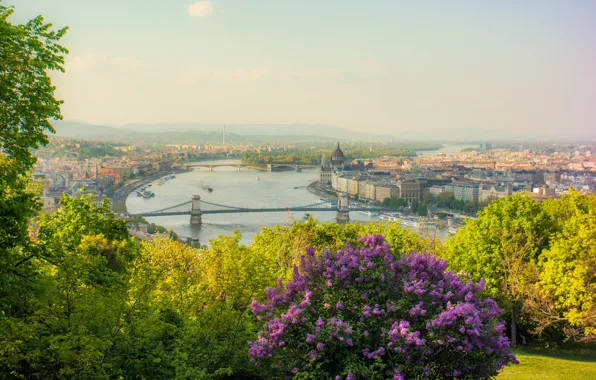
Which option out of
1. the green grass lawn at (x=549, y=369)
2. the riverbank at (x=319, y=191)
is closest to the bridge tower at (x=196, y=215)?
the riverbank at (x=319, y=191)

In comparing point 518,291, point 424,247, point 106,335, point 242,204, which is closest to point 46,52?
point 106,335

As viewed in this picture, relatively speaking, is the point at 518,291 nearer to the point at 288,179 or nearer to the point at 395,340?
the point at 395,340

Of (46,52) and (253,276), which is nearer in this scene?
(46,52)

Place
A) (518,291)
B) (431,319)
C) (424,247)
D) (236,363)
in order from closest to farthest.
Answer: (431,319), (236,363), (518,291), (424,247)

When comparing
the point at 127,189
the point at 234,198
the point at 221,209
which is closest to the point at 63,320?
the point at 221,209

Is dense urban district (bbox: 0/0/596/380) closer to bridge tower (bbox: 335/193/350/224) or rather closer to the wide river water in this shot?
the wide river water

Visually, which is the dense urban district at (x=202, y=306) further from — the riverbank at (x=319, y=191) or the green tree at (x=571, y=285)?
the riverbank at (x=319, y=191)

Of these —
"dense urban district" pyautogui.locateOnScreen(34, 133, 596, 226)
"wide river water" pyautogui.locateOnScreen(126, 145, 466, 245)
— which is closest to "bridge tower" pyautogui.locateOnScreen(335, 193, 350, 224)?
"wide river water" pyautogui.locateOnScreen(126, 145, 466, 245)
